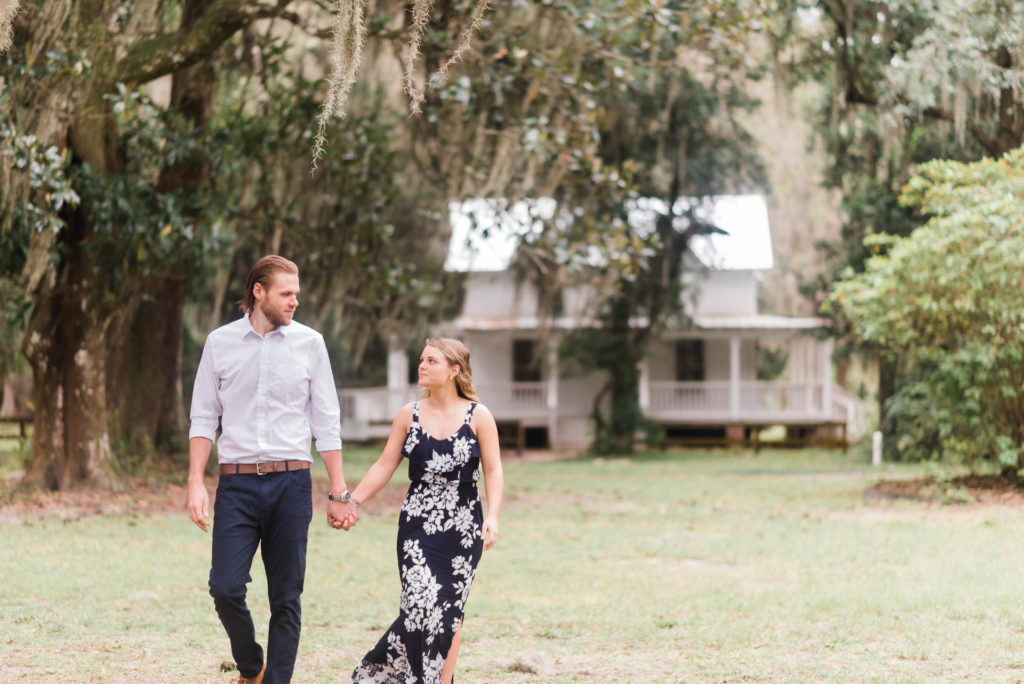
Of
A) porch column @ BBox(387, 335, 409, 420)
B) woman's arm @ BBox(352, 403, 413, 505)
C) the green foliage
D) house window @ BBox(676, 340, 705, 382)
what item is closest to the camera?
woman's arm @ BBox(352, 403, 413, 505)

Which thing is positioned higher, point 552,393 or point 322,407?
point 322,407

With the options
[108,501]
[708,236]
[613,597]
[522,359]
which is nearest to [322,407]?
[613,597]

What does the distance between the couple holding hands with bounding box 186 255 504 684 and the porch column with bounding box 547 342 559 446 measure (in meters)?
24.1

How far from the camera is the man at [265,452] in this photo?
511 centimetres

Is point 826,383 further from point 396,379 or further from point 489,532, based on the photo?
point 489,532

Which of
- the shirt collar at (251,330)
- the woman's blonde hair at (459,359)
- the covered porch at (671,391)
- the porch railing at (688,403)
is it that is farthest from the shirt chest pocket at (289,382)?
the porch railing at (688,403)

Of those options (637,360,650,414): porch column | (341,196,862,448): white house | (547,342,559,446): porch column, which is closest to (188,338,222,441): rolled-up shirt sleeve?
(341,196,862,448): white house

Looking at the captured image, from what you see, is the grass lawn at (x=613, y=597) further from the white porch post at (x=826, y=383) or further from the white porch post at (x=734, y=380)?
the white porch post at (x=826, y=383)

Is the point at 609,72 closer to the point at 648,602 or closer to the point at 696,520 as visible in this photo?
the point at 696,520

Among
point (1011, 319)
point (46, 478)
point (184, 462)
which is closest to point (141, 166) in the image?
point (46, 478)

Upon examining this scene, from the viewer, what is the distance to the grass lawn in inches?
252

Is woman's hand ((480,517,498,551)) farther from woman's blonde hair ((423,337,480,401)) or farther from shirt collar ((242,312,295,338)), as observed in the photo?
shirt collar ((242,312,295,338))

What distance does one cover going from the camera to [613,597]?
8.77 metres

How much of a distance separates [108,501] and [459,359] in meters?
10.0
